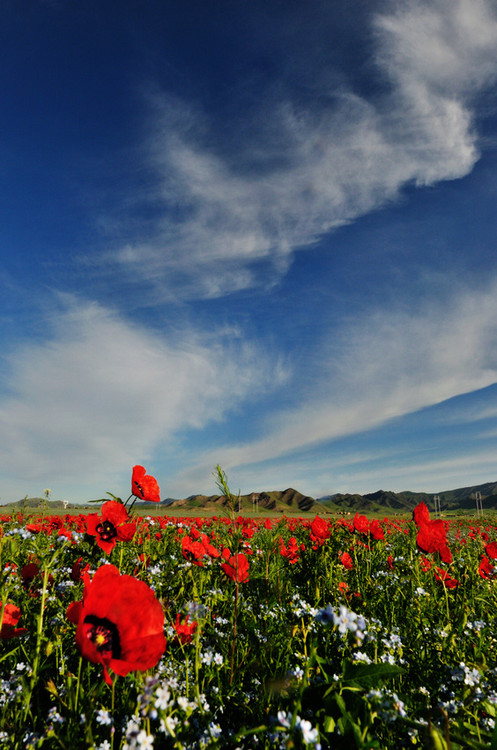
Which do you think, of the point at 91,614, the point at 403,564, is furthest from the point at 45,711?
the point at 403,564

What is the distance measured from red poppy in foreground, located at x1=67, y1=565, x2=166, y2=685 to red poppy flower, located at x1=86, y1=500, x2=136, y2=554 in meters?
1.67

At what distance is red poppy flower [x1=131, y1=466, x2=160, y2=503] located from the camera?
3762 mm

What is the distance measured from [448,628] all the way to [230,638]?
1679 mm

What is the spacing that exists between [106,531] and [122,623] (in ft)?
6.67

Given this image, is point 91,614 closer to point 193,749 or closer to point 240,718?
point 193,749

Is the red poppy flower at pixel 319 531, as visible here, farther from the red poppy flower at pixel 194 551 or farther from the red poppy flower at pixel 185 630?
the red poppy flower at pixel 185 630

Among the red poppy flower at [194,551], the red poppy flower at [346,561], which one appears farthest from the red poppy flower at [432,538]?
the red poppy flower at [194,551]

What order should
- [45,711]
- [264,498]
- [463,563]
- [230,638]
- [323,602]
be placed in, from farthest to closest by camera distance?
[264,498] < [463,563] < [323,602] < [230,638] < [45,711]

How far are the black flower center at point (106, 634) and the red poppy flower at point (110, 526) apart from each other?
5.73ft

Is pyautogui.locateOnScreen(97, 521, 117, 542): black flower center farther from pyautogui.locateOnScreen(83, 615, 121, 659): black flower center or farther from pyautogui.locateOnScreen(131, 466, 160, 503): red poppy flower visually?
pyautogui.locateOnScreen(83, 615, 121, 659): black flower center

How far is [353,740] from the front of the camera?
1367 mm

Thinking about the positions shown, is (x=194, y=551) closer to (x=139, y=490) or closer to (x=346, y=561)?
(x=139, y=490)

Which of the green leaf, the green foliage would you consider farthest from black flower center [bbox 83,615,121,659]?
the green leaf

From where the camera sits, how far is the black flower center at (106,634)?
4.58ft
